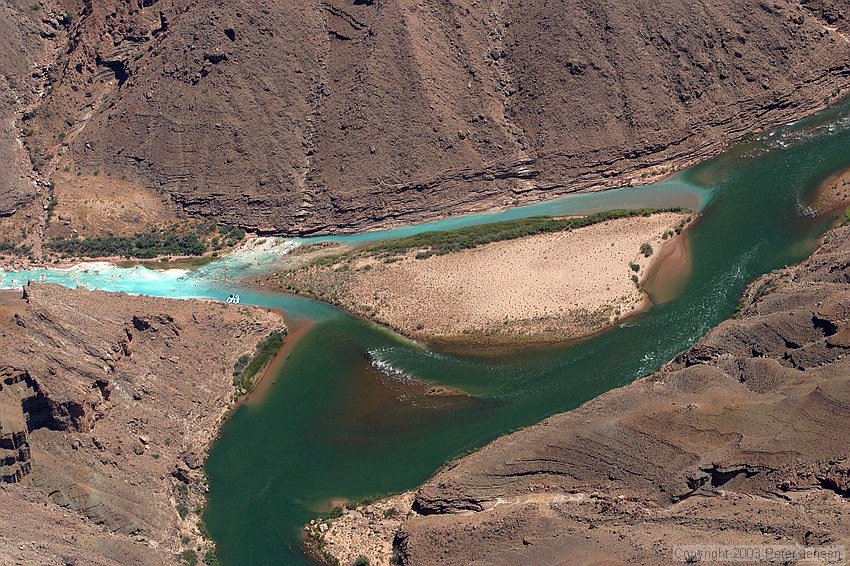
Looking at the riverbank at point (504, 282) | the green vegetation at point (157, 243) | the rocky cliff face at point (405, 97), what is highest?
the rocky cliff face at point (405, 97)

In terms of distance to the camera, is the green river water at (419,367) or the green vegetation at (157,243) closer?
the green river water at (419,367)

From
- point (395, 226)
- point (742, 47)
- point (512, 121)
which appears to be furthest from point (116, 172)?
point (742, 47)

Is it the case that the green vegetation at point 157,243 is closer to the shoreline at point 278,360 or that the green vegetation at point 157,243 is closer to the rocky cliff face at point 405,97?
the rocky cliff face at point 405,97

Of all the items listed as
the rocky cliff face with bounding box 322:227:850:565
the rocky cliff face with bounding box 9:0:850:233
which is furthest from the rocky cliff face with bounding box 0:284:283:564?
the rocky cliff face with bounding box 9:0:850:233

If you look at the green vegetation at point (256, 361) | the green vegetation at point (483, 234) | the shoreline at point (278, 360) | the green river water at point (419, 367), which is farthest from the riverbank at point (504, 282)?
the green vegetation at point (256, 361)

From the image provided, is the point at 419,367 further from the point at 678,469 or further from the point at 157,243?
the point at 157,243

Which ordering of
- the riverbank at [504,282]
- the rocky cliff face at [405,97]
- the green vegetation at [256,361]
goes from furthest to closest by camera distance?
the rocky cliff face at [405,97] < the riverbank at [504,282] < the green vegetation at [256,361]

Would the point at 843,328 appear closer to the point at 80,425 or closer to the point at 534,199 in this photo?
the point at 534,199
